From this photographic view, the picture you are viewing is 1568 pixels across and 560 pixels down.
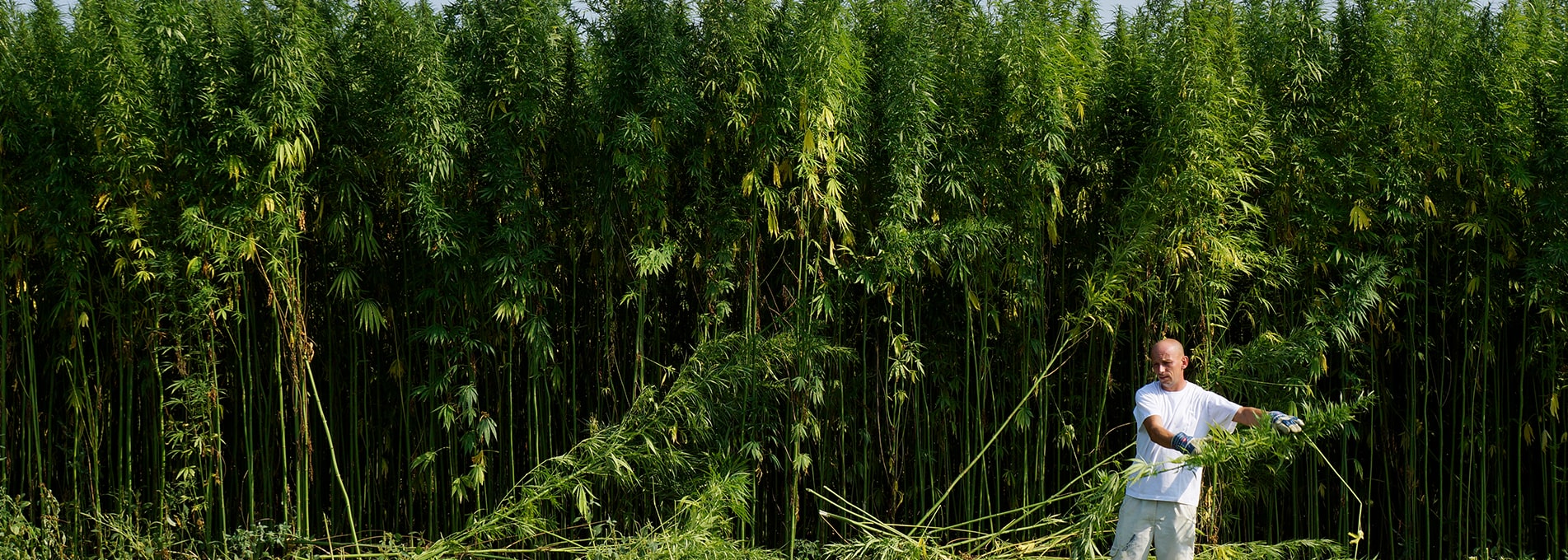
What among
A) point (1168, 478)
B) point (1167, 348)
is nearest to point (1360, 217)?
point (1167, 348)

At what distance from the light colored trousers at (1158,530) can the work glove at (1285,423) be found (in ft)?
1.90

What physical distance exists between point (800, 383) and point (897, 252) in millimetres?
662

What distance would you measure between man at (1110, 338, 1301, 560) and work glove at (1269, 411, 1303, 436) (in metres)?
0.45

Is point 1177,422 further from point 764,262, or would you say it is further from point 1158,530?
point 764,262

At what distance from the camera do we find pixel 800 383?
15.9 ft

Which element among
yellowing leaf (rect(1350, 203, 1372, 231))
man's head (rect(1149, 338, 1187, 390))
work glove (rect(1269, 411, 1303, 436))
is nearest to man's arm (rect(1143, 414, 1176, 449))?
man's head (rect(1149, 338, 1187, 390))

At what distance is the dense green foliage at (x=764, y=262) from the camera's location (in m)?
Result: 4.70

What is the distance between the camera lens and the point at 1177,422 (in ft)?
12.6

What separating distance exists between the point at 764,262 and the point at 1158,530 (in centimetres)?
203

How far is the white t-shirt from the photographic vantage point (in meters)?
3.79

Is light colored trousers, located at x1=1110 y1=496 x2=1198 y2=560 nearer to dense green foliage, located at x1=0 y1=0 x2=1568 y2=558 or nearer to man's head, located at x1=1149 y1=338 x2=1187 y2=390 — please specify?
man's head, located at x1=1149 y1=338 x2=1187 y2=390

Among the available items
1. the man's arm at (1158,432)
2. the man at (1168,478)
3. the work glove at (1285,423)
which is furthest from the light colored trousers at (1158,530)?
the work glove at (1285,423)

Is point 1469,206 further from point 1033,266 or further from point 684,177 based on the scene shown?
point 684,177

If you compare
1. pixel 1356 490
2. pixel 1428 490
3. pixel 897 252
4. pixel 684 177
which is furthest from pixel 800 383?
pixel 1428 490
